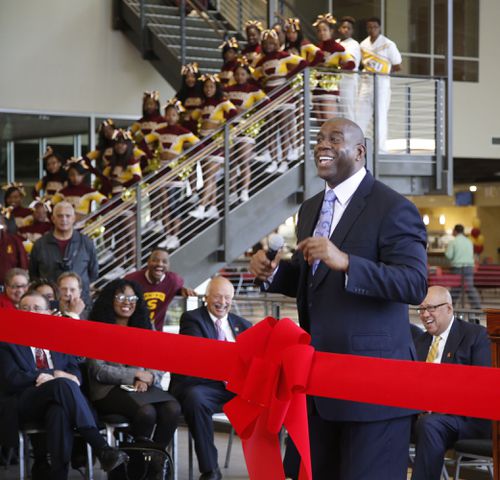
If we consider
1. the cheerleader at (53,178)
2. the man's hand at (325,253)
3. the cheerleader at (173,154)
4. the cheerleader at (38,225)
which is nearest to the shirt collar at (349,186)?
the man's hand at (325,253)

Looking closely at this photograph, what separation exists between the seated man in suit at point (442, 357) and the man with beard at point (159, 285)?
2890mm

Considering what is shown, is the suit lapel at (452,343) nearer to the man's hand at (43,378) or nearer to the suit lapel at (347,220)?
the man's hand at (43,378)

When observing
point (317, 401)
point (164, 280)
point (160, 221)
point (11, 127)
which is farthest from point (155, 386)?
point (11, 127)

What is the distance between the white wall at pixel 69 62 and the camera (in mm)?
16906

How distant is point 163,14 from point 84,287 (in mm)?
8875

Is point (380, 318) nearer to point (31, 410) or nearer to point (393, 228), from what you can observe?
point (393, 228)

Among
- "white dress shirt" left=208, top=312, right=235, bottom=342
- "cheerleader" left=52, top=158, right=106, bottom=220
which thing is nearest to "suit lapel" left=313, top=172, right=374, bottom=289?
"white dress shirt" left=208, top=312, right=235, bottom=342

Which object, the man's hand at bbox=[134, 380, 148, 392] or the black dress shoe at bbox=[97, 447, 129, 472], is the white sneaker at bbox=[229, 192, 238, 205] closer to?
the man's hand at bbox=[134, 380, 148, 392]

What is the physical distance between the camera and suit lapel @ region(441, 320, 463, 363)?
606cm

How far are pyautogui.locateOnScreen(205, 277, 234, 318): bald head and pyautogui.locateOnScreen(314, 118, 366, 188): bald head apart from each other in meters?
3.56

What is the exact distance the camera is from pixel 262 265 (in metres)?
3.90

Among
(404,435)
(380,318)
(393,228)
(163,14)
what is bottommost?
(404,435)

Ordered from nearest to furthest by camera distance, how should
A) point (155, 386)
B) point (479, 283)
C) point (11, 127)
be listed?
point (155, 386)
point (11, 127)
point (479, 283)

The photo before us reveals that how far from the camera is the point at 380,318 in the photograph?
12.4ft
